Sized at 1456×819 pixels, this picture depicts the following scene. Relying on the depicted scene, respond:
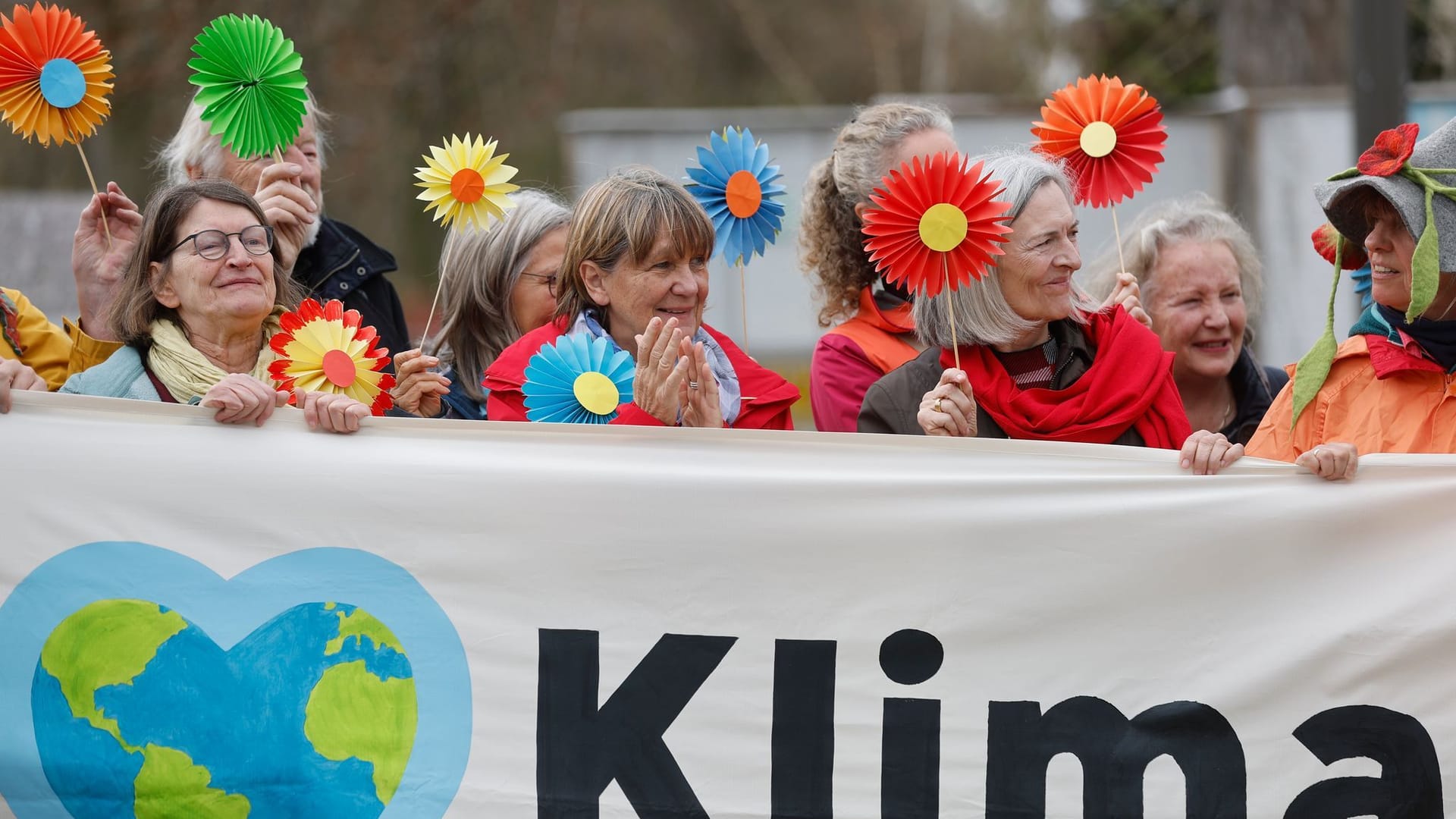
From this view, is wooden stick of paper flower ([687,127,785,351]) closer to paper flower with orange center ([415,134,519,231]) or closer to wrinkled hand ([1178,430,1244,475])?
paper flower with orange center ([415,134,519,231])

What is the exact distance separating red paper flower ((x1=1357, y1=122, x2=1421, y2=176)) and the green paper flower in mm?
2089

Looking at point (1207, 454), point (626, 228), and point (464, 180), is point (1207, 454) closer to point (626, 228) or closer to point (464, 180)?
point (626, 228)

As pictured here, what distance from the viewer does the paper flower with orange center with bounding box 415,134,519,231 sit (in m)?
3.29

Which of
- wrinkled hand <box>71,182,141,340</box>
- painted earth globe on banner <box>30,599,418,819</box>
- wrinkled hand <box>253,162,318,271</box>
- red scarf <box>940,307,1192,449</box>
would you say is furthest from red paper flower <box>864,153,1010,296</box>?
wrinkled hand <box>71,182,141,340</box>

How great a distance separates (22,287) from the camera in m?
9.73

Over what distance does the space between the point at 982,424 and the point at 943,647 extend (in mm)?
533

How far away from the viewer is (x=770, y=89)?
2173cm

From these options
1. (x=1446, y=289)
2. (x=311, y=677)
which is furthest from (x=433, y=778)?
(x=1446, y=289)

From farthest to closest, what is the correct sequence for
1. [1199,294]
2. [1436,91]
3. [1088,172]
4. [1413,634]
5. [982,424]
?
[1436,91] → [1199,294] → [1088,172] → [982,424] → [1413,634]

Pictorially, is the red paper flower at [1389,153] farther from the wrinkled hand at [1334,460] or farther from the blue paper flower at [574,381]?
the blue paper flower at [574,381]

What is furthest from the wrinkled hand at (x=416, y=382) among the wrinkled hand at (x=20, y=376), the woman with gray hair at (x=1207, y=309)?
the woman with gray hair at (x=1207, y=309)

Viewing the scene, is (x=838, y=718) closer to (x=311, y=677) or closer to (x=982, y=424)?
(x=982, y=424)

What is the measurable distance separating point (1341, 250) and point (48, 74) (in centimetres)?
259

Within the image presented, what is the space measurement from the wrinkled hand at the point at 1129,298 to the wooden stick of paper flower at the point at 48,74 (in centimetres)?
217
